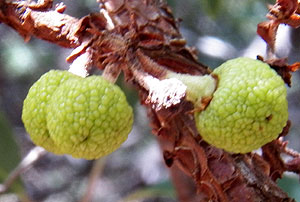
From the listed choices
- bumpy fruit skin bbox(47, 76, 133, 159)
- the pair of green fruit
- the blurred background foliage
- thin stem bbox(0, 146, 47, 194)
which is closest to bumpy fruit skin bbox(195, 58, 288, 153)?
the pair of green fruit

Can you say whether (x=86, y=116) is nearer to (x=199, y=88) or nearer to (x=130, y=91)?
(x=199, y=88)

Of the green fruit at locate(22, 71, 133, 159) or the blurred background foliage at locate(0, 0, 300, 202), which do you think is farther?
the blurred background foliage at locate(0, 0, 300, 202)

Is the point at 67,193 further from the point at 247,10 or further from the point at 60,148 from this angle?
the point at 60,148

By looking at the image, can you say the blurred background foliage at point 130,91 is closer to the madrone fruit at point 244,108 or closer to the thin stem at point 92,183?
the thin stem at point 92,183

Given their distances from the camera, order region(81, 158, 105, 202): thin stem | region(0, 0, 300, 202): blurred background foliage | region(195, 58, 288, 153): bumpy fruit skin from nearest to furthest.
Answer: region(195, 58, 288, 153): bumpy fruit skin < region(81, 158, 105, 202): thin stem < region(0, 0, 300, 202): blurred background foliage

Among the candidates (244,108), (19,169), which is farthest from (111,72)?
(19,169)

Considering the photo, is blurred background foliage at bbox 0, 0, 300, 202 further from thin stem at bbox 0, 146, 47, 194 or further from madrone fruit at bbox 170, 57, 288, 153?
madrone fruit at bbox 170, 57, 288, 153
